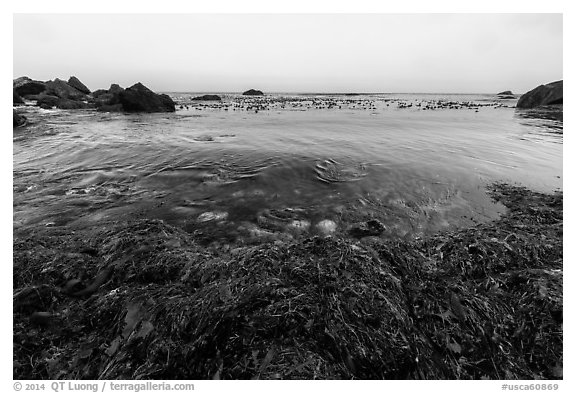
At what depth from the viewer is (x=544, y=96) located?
3447cm

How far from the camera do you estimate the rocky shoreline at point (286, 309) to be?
8.30 ft

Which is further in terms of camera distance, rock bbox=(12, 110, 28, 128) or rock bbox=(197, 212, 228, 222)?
rock bbox=(12, 110, 28, 128)

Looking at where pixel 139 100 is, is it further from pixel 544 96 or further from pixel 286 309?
pixel 544 96

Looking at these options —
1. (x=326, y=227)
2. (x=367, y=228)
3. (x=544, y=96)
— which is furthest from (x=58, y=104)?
(x=544, y=96)

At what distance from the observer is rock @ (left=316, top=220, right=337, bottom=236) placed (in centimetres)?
473

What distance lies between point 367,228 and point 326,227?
0.79 metres

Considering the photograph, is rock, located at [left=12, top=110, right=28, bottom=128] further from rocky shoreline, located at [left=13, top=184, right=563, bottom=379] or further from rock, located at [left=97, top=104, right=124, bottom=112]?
rocky shoreline, located at [left=13, top=184, right=563, bottom=379]

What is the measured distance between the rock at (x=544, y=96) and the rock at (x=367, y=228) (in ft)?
147

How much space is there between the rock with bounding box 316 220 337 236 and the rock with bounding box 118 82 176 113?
29.5 meters

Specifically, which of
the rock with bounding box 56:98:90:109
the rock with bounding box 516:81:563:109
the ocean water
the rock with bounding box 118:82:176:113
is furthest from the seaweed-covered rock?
the rock with bounding box 516:81:563:109

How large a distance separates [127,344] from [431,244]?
458cm

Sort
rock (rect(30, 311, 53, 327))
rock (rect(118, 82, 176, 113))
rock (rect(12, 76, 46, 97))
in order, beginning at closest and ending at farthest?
rock (rect(30, 311, 53, 327))
rock (rect(118, 82, 176, 113))
rock (rect(12, 76, 46, 97))

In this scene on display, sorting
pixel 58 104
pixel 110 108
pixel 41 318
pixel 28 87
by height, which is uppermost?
Result: pixel 28 87
